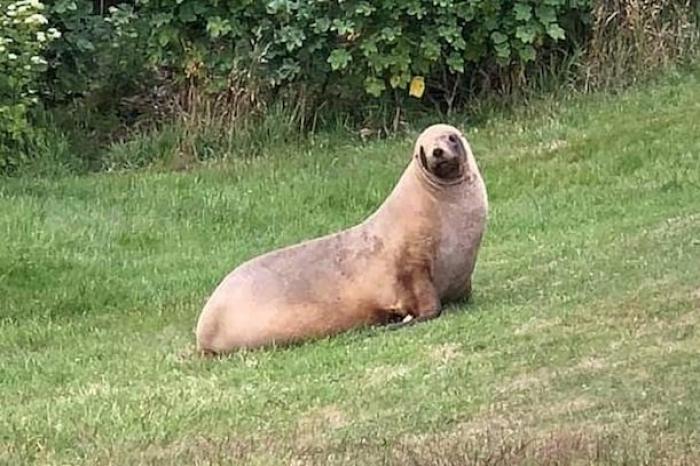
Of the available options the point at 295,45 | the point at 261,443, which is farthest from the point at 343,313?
the point at 295,45

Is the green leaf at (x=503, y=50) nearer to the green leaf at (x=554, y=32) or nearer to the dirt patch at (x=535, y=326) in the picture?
the green leaf at (x=554, y=32)

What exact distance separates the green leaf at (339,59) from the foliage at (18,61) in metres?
2.38

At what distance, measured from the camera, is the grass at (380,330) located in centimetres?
568

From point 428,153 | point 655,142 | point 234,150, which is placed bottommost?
point 234,150

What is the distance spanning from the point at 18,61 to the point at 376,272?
20.7ft

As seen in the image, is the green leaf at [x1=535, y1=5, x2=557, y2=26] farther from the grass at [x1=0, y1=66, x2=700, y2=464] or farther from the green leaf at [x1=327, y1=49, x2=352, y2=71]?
the green leaf at [x1=327, y1=49, x2=352, y2=71]

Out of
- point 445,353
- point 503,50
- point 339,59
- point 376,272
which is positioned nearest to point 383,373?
point 445,353

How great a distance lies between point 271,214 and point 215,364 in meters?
4.26

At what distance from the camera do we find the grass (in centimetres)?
568

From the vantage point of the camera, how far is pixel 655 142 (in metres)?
12.2

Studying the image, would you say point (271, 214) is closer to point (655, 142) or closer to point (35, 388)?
point (655, 142)

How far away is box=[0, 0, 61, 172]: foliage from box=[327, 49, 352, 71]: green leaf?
2379 millimetres

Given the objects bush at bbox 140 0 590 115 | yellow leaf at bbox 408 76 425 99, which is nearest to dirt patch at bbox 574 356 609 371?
bush at bbox 140 0 590 115

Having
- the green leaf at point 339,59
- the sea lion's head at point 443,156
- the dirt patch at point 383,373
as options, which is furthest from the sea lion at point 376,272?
the green leaf at point 339,59
